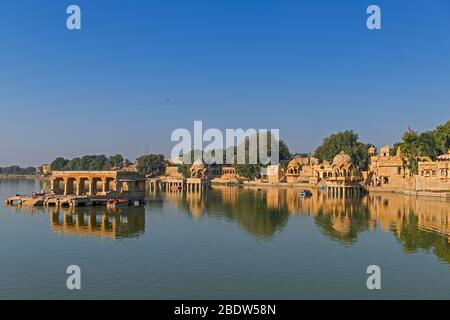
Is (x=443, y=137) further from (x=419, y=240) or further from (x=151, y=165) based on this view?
(x=151, y=165)

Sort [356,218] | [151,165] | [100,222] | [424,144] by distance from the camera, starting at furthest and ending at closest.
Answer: [151,165], [424,144], [356,218], [100,222]

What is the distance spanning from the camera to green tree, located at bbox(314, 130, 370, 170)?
9730 cm

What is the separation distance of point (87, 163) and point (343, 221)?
138183 mm

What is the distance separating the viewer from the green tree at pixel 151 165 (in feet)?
393

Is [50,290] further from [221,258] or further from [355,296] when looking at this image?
[355,296]

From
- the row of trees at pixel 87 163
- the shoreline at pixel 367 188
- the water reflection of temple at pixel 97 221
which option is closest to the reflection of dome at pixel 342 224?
the water reflection of temple at pixel 97 221

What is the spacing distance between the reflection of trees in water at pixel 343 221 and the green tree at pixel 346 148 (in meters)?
47.5

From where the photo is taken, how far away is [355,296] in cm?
1736

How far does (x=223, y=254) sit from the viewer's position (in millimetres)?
24359

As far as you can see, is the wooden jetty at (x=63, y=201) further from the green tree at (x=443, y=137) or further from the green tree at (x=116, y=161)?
the green tree at (x=116, y=161)

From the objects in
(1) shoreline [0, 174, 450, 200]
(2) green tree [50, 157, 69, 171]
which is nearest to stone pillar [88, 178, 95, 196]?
(1) shoreline [0, 174, 450, 200]

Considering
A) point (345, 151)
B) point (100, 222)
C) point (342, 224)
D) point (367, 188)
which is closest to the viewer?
point (100, 222)

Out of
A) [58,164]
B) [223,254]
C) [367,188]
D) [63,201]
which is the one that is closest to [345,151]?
[367,188]

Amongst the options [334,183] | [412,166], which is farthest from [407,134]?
[334,183]
